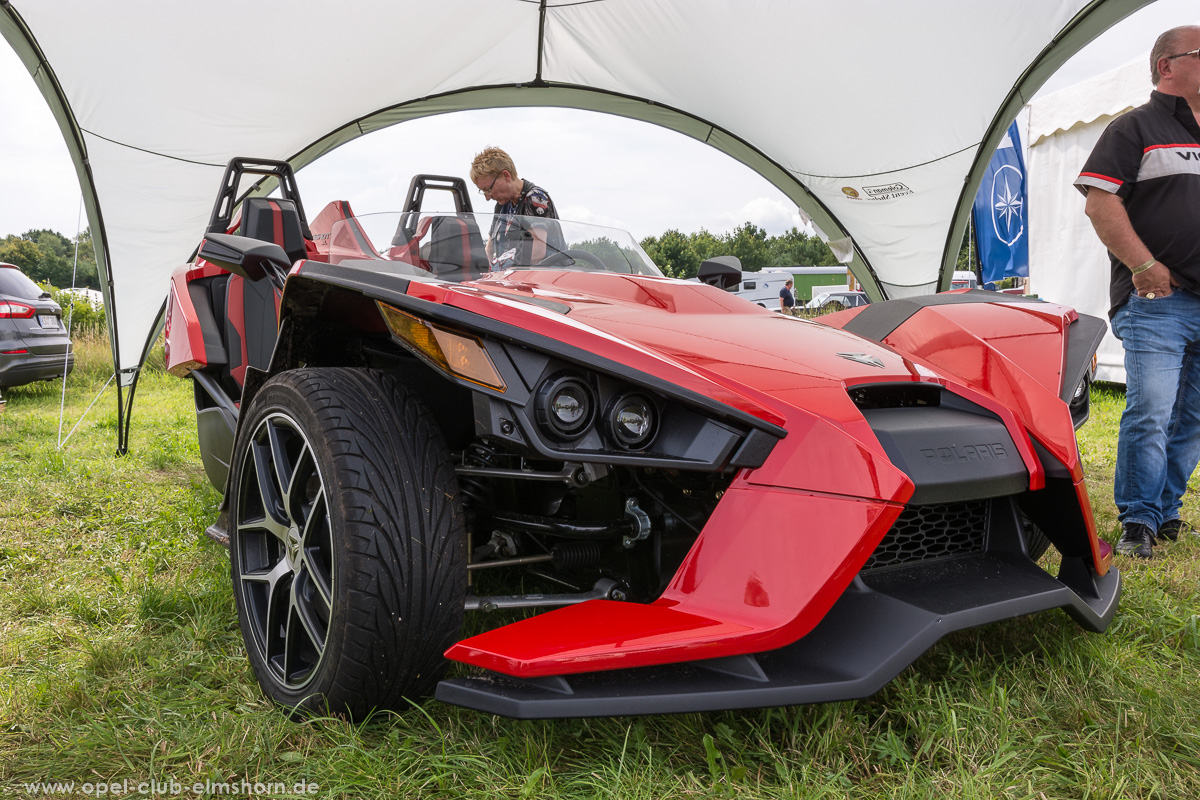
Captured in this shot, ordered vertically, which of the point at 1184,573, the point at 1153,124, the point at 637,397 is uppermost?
the point at 1153,124

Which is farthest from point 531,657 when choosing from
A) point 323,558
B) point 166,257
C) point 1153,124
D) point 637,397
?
point 166,257

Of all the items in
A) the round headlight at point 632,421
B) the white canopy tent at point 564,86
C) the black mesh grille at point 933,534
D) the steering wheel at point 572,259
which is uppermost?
the white canopy tent at point 564,86

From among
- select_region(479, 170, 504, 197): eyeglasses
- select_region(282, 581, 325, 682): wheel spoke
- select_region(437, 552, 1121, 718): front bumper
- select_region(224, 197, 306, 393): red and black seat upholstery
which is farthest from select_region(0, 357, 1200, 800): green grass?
select_region(479, 170, 504, 197): eyeglasses

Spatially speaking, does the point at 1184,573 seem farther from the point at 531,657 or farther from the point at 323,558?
the point at 323,558

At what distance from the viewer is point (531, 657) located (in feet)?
4.16

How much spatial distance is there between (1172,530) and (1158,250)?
1.10 meters

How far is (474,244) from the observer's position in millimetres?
2693

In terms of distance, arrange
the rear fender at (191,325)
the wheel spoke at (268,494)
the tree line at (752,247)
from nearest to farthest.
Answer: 1. the wheel spoke at (268,494)
2. the rear fender at (191,325)
3. the tree line at (752,247)

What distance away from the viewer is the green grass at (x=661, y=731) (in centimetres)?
139

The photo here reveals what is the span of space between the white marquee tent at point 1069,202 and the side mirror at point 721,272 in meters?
5.67

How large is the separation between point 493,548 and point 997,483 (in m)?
1.14

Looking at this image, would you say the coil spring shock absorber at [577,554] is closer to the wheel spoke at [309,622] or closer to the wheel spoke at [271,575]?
the wheel spoke at [309,622]

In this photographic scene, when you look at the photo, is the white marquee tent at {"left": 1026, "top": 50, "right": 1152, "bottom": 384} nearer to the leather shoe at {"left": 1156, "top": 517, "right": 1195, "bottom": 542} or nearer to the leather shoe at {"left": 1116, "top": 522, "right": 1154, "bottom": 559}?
the leather shoe at {"left": 1156, "top": 517, "right": 1195, "bottom": 542}

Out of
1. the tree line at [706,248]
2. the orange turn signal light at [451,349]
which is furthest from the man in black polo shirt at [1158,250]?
the tree line at [706,248]
